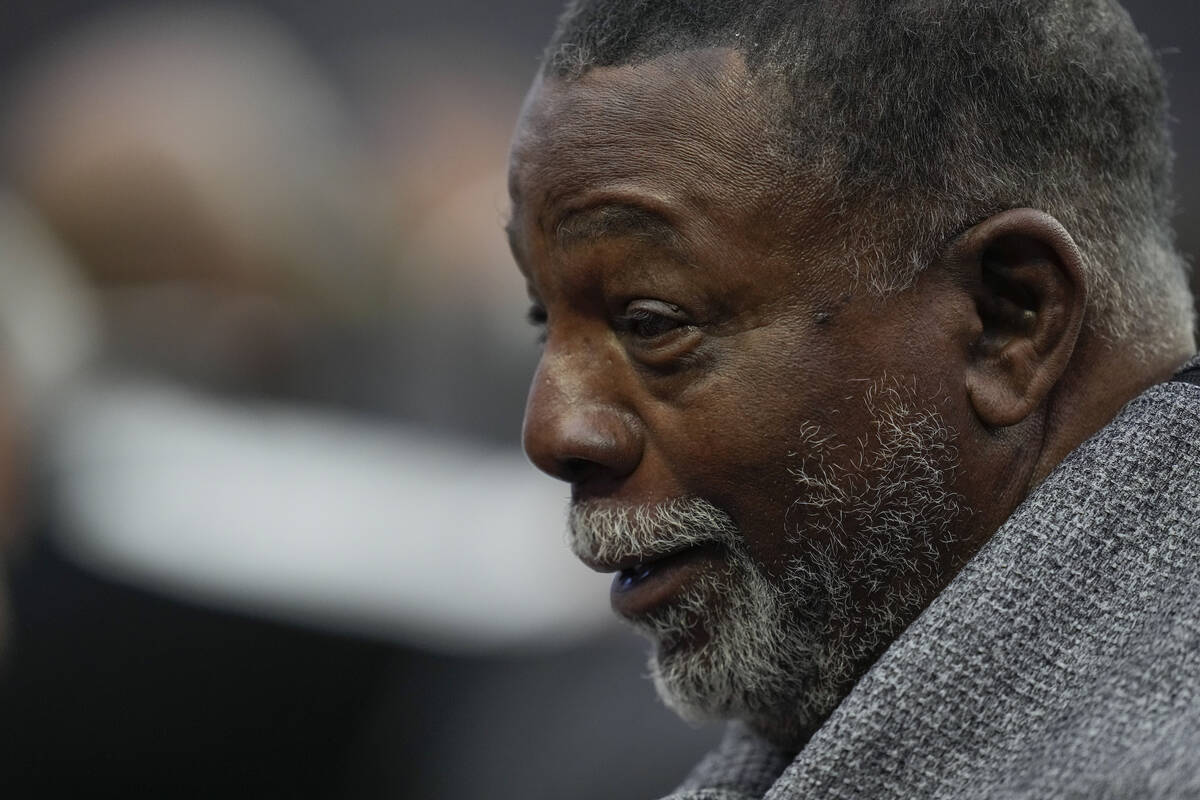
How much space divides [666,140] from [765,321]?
32 cm

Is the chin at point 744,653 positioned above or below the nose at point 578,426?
below

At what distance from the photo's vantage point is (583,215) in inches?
114

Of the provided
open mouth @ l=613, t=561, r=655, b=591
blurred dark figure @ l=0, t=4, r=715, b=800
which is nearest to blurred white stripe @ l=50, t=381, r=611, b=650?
blurred dark figure @ l=0, t=4, r=715, b=800

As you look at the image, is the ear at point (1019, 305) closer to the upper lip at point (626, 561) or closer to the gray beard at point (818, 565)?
the gray beard at point (818, 565)

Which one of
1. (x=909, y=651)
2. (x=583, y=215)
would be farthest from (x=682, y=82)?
(x=909, y=651)

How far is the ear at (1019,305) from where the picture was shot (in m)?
2.79

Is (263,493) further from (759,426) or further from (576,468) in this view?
(759,426)

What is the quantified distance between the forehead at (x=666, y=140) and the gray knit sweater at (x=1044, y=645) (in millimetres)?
651

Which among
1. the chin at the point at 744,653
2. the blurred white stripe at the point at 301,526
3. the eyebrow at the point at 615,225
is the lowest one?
the chin at the point at 744,653

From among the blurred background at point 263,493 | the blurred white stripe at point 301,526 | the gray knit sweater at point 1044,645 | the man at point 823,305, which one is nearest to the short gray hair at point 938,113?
the man at point 823,305

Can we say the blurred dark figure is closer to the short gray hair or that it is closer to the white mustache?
the white mustache

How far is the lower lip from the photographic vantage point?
2924 mm

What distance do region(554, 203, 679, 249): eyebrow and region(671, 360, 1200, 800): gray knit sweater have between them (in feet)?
2.25

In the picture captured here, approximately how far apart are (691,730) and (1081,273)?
6.94ft
